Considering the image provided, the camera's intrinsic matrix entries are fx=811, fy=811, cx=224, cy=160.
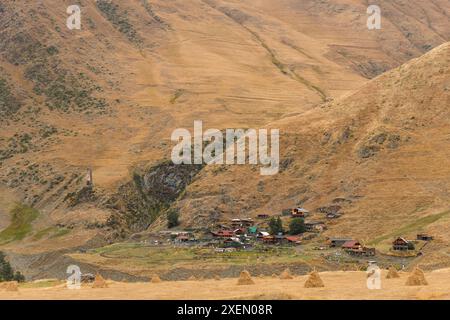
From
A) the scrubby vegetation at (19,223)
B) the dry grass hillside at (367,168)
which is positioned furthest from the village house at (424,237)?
the scrubby vegetation at (19,223)

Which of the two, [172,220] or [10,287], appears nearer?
[10,287]

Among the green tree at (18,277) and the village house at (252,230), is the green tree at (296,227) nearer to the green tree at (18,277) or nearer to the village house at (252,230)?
the village house at (252,230)

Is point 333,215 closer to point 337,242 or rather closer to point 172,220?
point 337,242

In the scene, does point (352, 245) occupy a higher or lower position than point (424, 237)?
lower

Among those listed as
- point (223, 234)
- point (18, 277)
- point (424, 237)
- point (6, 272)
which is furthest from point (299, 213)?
point (6, 272)

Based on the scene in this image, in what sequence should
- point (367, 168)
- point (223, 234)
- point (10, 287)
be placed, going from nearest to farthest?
point (10, 287)
point (223, 234)
point (367, 168)
